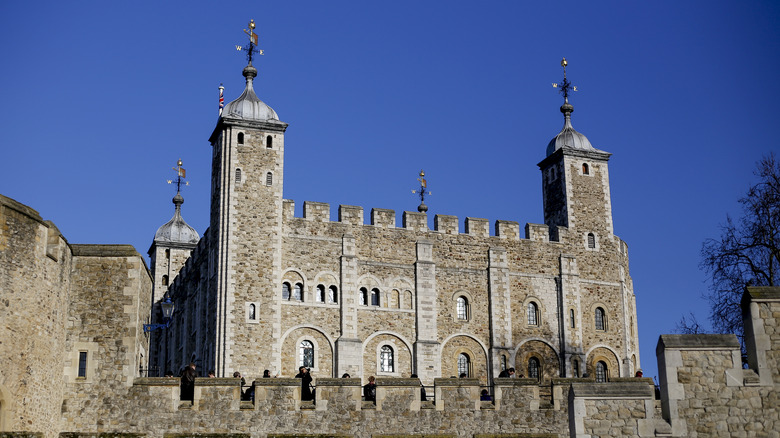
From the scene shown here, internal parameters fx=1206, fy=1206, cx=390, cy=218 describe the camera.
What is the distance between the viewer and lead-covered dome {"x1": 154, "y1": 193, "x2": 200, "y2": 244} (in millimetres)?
59531

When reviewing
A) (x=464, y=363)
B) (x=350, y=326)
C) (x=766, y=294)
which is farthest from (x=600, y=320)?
(x=766, y=294)

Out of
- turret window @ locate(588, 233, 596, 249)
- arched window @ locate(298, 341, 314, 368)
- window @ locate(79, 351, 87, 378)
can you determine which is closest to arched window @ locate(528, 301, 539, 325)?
turret window @ locate(588, 233, 596, 249)

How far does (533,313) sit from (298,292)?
9854 mm

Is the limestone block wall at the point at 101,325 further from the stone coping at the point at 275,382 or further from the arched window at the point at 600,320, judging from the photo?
the arched window at the point at 600,320

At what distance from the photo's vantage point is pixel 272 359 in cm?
4341

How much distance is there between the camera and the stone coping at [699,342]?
819 inches

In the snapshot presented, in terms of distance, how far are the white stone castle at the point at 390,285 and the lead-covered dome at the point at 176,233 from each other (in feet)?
28.1

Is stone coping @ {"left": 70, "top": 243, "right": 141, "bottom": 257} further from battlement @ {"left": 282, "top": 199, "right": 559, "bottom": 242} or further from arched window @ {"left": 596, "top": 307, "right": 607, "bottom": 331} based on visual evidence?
arched window @ {"left": 596, "top": 307, "right": 607, "bottom": 331}

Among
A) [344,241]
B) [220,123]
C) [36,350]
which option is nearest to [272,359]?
[344,241]

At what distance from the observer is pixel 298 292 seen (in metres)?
45.2

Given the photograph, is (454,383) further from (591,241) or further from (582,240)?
(591,241)

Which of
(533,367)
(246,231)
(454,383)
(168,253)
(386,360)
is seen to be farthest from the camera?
(168,253)

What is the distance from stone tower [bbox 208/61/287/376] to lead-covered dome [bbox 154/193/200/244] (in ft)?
42.4

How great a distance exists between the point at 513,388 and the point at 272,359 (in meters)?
16.4
